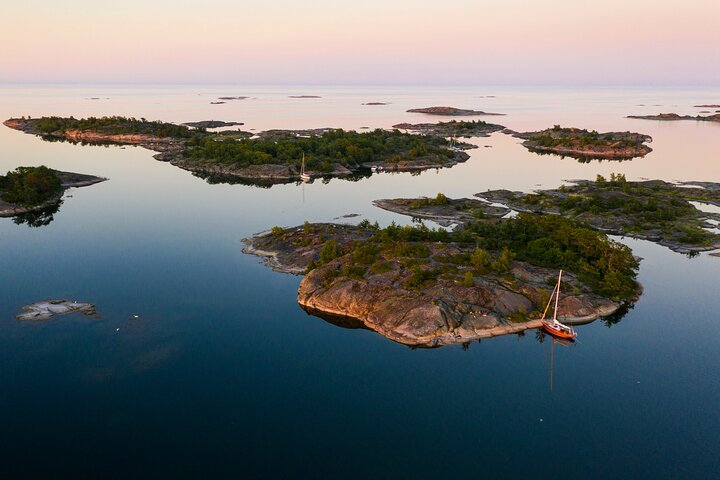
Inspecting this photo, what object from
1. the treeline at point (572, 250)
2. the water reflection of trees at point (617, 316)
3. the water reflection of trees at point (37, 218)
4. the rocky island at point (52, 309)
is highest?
the treeline at point (572, 250)

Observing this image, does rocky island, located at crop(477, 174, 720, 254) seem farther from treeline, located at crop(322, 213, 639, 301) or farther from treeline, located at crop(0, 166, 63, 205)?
treeline, located at crop(0, 166, 63, 205)

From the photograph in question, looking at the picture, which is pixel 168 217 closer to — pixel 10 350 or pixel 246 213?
pixel 246 213

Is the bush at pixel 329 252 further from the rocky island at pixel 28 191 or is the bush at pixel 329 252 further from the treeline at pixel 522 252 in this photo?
the rocky island at pixel 28 191

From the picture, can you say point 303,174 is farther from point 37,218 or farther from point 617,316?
point 617,316

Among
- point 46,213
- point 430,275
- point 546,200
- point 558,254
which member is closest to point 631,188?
point 546,200

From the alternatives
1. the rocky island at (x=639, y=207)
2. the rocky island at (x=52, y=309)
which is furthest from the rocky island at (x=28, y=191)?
the rocky island at (x=639, y=207)

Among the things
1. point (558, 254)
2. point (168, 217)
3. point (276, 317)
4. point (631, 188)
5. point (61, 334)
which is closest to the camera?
point (61, 334)
